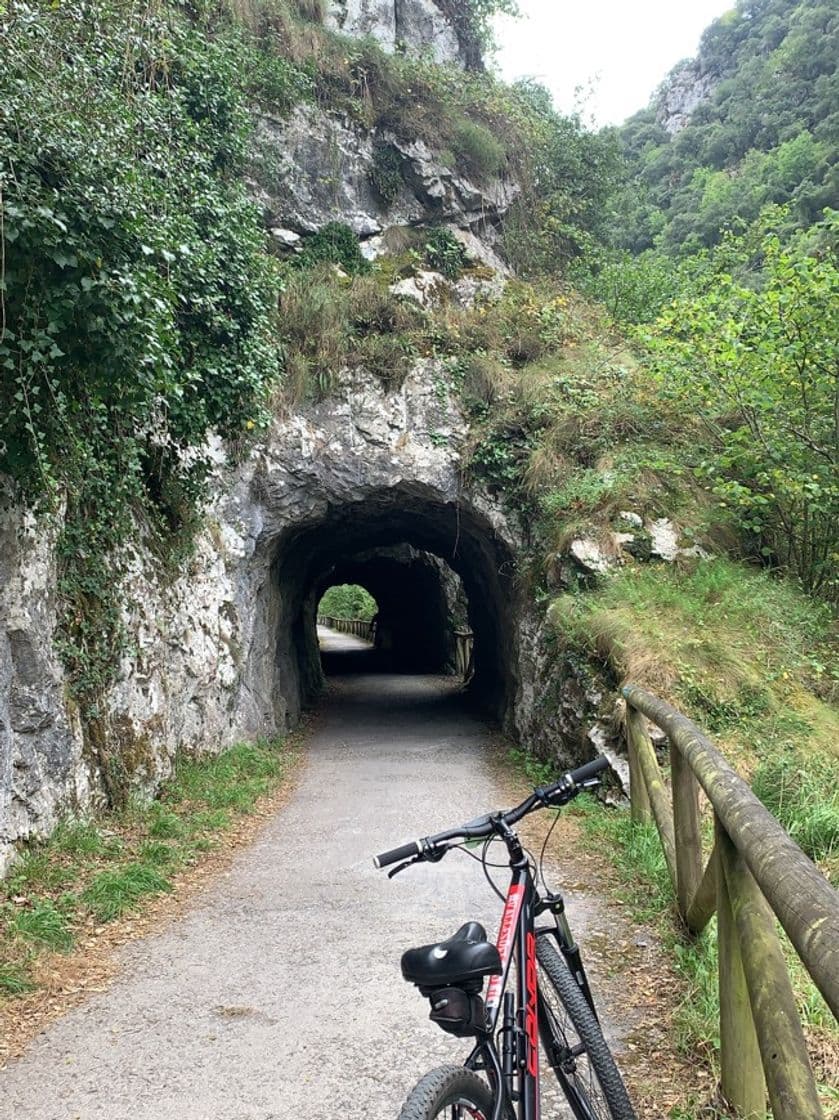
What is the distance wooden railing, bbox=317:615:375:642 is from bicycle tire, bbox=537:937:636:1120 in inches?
Answer: 1341

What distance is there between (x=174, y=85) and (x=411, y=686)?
1462cm

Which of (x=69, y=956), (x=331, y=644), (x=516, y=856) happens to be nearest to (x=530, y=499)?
(x=69, y=956)

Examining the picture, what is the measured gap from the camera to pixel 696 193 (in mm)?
33469

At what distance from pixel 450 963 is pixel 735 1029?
1.26 metres

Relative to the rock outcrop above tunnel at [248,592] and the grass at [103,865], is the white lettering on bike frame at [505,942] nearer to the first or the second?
the grass at [103,865]

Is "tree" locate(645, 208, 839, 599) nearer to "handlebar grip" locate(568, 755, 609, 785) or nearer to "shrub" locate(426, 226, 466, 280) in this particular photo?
"shrub" locate(426, 226, 466, 280)

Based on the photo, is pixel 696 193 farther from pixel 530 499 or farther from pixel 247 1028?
pixel 247 1028

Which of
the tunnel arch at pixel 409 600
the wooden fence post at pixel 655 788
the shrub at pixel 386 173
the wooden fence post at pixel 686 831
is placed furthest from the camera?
the tunnel arch at pixel 409 600

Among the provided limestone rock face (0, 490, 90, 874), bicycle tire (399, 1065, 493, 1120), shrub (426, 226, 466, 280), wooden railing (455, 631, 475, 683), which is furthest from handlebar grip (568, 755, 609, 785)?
wooden railing (455, 631, 475, 683)

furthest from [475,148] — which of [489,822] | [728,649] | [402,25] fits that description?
[489,822]

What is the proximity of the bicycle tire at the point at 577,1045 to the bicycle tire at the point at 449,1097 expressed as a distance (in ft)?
1.72

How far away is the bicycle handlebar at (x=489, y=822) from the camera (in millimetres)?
2033

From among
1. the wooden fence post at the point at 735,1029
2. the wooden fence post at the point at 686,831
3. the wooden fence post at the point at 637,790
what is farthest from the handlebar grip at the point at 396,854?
the wooden fence post at the point at 637,790

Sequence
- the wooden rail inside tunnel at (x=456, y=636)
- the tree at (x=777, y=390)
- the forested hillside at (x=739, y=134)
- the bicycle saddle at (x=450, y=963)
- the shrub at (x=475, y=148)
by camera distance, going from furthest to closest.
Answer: the forested hillside at (x=739, y=134) < the wooden rail inside tunnel at (x=456, y=636) < the shrub at (x=475, y=148) < the tree at (x=777, y=390) < the bicycle saddle at (x=450, y=963)
